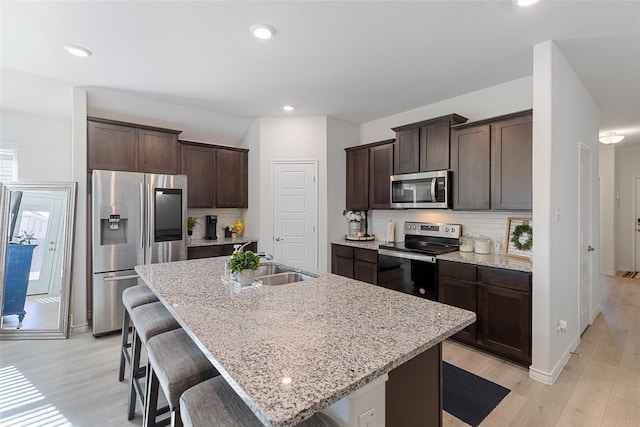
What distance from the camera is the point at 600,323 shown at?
3695 millimetres

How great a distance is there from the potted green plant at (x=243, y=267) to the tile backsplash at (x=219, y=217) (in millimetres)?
2763

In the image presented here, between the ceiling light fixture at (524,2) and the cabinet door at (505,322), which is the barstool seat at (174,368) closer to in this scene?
the cabinet door at (505,322)

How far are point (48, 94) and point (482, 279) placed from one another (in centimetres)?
502

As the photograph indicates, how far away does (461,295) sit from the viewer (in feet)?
Result: 9.84

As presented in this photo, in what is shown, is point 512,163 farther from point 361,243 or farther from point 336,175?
point 336,175

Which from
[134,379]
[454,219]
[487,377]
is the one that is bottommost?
[487,377]

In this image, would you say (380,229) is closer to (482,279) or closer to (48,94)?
(482,279)

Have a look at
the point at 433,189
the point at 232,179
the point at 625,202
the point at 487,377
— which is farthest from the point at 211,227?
the point at 625,202

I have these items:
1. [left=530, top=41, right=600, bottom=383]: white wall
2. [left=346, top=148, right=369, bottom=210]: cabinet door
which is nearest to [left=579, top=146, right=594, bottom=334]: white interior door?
[left=530, top=41, right=600, bottom=383]: white wall

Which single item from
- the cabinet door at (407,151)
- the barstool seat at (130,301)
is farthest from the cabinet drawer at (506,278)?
the barstool seat at (130,301)

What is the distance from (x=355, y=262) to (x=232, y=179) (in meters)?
2.22

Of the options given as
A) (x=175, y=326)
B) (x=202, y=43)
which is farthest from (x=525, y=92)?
(x=175, y=326)

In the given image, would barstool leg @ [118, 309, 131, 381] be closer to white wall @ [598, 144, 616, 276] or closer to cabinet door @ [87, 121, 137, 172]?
cabinet door @ [87, 121, 137, 172]

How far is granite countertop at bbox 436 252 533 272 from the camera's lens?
8.65 feet
